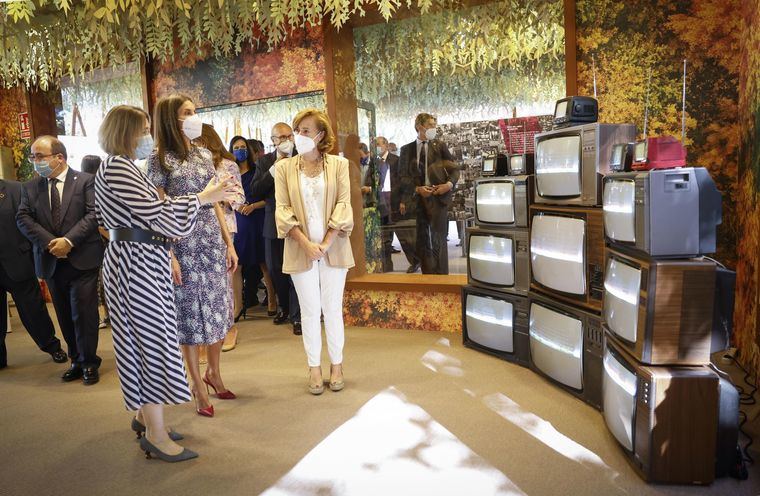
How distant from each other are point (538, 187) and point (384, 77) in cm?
242

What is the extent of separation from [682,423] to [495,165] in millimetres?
2266

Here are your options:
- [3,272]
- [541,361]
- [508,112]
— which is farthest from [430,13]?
[3,272]

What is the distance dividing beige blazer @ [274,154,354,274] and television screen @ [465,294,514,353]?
3.68 ft

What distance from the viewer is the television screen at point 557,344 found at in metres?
3.18

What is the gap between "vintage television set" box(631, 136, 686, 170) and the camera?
92.8 inches

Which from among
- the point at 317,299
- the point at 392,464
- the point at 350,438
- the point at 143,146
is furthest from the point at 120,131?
the point at 392,464

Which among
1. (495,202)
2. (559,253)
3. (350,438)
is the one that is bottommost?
(350,438)

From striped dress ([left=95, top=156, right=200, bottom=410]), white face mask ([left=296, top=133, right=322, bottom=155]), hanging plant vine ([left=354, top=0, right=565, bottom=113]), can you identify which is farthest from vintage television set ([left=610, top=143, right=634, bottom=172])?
hanging plant vine ([left=354, top=0, right=565, bottom=113])

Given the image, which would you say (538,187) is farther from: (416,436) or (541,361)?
(416,436)

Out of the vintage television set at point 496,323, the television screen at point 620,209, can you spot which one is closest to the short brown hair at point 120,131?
the television screen at point 620,209

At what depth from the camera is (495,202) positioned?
3973mm

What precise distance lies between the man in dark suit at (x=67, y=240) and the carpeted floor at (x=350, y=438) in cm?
36

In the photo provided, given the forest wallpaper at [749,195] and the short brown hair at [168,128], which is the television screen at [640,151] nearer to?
the forest wallpaper at [749,195]

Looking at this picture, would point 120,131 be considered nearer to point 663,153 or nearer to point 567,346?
point 663,153
